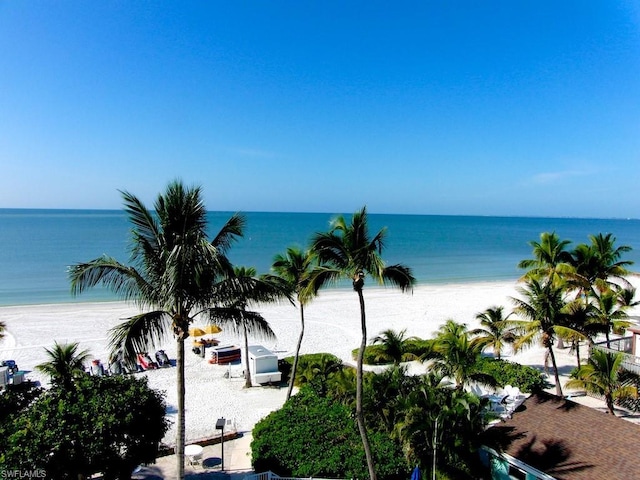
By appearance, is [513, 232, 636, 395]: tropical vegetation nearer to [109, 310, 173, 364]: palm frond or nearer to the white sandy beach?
the white sandy beach

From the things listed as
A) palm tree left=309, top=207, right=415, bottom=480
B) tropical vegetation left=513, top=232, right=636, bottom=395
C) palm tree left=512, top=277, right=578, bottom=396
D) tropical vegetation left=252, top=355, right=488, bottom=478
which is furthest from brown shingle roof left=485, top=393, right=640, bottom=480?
palm tree left=309, top=207, right=415, bottom=480

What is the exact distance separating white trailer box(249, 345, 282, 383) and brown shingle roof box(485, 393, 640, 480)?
1119 centimetres

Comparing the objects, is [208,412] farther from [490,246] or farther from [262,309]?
[490,246]

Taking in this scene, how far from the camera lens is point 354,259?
10773 mm

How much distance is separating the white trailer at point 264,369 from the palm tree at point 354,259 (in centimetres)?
1033

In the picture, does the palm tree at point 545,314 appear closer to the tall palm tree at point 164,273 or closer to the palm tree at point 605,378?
the palm tree at point 605,378

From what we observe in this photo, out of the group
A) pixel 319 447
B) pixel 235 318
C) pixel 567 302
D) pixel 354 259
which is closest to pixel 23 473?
pixel 235 318

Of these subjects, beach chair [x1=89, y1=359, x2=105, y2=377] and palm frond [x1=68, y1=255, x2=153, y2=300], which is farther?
beach chair [x1=89, y1=359, x2=105, y2=377]

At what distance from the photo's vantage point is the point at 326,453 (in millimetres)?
11547

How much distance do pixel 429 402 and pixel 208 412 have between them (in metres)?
10.4

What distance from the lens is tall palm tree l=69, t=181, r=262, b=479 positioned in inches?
365

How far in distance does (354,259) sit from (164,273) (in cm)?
442

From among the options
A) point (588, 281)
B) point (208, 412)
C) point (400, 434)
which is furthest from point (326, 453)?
point (588, 281)

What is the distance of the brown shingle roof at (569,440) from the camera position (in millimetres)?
10055
